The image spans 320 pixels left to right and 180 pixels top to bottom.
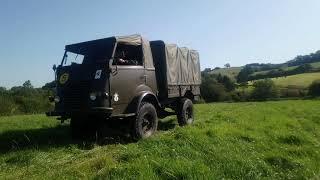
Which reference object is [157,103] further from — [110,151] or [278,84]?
[278,84]

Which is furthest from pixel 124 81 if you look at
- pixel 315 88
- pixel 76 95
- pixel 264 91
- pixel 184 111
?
pixel 315 88

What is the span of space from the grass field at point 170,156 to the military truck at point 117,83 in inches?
30.6

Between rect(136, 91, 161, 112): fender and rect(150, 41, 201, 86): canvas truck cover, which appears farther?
rect(150, 41, 201, 86): canvas truck cover

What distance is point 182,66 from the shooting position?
14922mm

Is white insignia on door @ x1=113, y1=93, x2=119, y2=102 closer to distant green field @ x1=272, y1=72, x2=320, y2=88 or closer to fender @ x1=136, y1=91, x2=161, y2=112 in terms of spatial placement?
fender @ x1=136, y1=91, x2=161, y2=112

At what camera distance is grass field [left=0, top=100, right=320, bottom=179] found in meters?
7.74

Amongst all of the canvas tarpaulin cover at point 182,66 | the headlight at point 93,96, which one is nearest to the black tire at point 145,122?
the headlight at point 93,96

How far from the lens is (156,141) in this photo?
33.4ft

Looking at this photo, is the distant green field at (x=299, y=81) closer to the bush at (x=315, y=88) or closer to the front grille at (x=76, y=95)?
the bush at (x=315, y=88)

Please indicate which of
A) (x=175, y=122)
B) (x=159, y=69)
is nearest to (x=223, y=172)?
(x=159, y=69)

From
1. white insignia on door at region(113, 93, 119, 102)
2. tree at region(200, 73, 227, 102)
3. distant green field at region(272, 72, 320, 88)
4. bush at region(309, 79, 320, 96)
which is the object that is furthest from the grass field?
distant green field at region(272, 72, 320, 88)

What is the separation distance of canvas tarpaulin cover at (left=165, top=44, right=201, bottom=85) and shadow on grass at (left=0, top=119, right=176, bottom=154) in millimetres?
2399

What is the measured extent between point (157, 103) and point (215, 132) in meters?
1.87

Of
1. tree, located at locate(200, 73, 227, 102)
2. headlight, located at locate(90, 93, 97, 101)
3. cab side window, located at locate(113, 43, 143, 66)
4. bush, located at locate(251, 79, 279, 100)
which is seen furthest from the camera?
bush, located at locate(251, 79, 279, 100)
